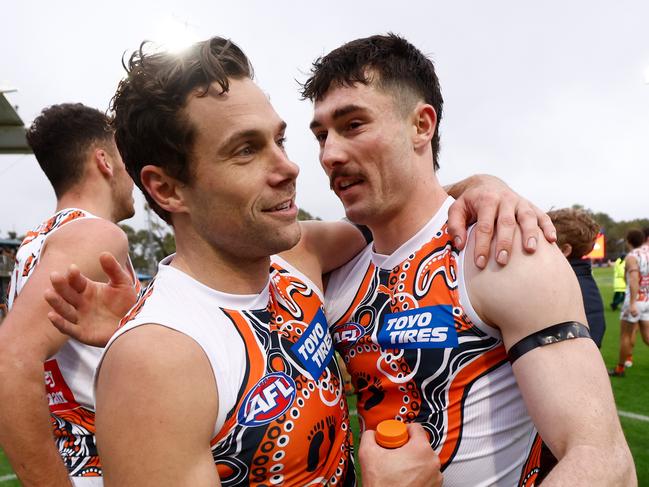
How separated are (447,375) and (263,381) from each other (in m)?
0.66

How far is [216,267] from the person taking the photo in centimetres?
168

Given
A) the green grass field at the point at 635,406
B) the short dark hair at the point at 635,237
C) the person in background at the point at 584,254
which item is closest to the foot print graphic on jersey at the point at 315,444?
the person in background at the point at 584,254

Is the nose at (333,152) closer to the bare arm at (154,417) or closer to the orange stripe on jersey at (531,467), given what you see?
the bare arm at (154,417)

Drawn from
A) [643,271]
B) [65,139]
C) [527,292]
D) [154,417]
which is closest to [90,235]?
[65,139]

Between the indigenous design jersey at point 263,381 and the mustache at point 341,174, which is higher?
the mustache at point 341,174

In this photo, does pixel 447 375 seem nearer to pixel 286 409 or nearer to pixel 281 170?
pixel 286 409

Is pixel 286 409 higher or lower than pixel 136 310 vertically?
lower

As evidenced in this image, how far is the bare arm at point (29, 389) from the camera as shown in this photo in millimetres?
1867

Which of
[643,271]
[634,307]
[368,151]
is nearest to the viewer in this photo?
[368,151]

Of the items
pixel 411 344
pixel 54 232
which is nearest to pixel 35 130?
pixel 54 232

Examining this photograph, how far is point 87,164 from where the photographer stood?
2713 millimetres

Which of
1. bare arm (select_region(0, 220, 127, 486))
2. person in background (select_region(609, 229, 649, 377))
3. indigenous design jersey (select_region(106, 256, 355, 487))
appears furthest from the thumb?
person in background (select_region(609, 229, 649, 377))

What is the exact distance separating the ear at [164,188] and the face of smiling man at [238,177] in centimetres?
4

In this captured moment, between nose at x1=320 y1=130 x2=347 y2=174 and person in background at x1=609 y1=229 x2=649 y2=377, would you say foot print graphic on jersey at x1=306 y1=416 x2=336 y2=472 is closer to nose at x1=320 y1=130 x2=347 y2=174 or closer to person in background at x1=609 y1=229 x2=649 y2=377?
nose at x1=320 y1=130 x2=347 y2=174
